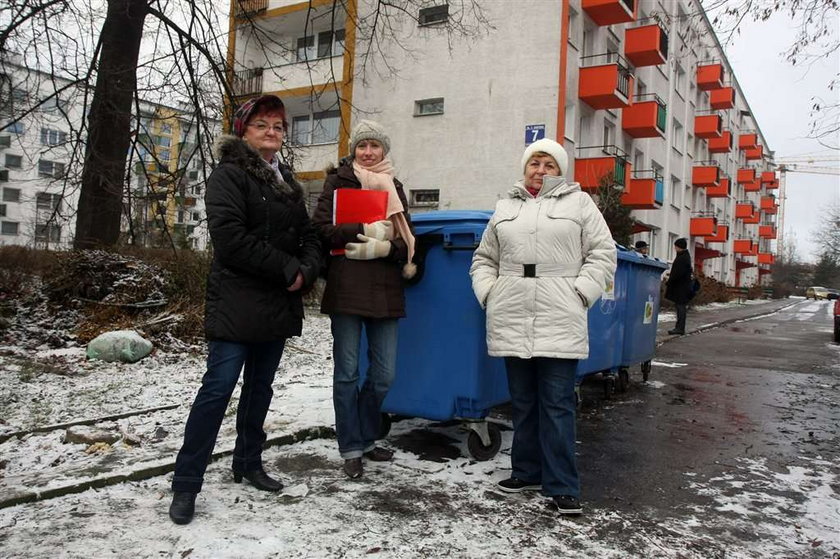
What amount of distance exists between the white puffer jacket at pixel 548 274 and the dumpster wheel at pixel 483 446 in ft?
2.75

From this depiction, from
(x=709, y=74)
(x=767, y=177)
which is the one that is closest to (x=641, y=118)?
(x=709, y=74)

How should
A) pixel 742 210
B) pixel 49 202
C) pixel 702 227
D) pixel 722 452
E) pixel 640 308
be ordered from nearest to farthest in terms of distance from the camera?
1. pixel 722 452
2. pixel 640 308
3. pixel 49 202
4. pixel 702 227
5. pixel 742 210

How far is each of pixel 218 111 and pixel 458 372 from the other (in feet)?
21.4

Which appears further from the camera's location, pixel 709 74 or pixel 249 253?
pixel 709 74

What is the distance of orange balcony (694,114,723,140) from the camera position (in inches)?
1185

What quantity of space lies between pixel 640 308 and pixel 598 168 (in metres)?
11.9

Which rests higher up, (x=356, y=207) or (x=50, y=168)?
(x=50, y=168)

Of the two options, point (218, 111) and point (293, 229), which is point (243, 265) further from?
point (218, 111)

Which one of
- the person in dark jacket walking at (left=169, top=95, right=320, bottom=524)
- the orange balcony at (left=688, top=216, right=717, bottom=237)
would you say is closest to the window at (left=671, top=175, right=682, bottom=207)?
the orange balcony at (left=688, top=216, right=717, bottom=237)

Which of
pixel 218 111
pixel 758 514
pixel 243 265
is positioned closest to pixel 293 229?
pixel 243 265

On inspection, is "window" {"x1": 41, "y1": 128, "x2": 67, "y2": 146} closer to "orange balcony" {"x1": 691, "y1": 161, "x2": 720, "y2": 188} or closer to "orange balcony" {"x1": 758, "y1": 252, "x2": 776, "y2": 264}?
"orange balcony" {"x1": 691, "y1": 161, "x2": 720, "y2": 188}

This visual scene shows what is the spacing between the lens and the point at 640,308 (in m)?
6.18

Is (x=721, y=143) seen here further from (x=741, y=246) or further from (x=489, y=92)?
(x=489, y=92)

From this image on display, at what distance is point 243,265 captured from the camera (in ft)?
9.19
